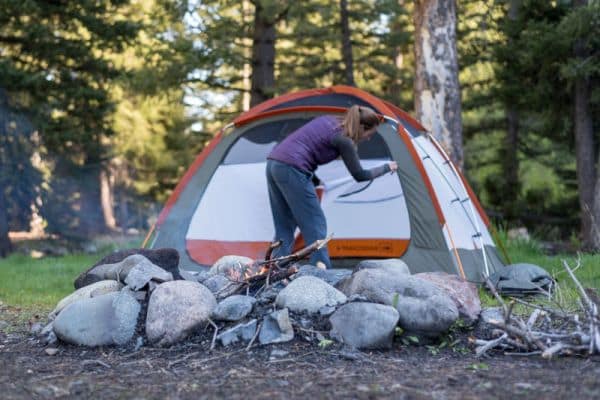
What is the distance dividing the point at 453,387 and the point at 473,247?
3.60 m

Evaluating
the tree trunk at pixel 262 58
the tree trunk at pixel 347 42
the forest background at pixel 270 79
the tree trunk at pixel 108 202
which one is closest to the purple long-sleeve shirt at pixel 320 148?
the forest background at pixel 270 79

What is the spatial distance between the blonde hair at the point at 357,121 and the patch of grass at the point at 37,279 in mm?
2824

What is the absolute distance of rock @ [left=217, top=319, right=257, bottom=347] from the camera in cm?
379

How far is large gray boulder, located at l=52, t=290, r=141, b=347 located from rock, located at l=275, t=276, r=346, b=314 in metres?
0.88

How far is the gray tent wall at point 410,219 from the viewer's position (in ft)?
20.1

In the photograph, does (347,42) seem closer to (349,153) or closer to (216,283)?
(349,153)

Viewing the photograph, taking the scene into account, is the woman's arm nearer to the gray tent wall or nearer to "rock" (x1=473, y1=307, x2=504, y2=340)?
the gray tent wall

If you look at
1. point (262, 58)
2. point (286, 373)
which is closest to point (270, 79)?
point (262, 58)

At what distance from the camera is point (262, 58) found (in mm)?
12547

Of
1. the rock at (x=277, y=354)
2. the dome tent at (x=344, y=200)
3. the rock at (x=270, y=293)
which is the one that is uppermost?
the dome tent at (x=344, y=200)

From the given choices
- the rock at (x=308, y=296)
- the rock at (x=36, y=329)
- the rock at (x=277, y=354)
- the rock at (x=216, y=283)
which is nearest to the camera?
the rock at (x=277, y=354)

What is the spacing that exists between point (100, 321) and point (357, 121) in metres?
2.43

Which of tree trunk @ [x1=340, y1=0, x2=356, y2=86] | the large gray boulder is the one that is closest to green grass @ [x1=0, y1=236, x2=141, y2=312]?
the large gray boulder

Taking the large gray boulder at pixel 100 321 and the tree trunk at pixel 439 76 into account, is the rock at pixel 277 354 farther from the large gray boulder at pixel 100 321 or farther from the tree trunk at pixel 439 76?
the tree trunk at pixel 439 76
